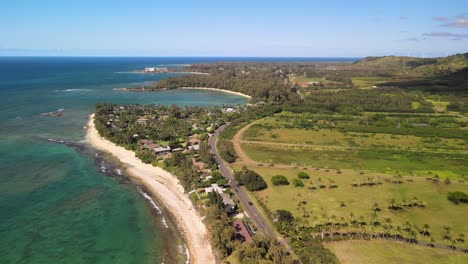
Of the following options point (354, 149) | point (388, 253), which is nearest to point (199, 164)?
point (388, 253)

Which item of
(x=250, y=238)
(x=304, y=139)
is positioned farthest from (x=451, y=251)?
(x=304, y=139)

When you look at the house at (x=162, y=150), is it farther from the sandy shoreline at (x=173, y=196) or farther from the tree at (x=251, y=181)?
the tree at (x=251, y=181)

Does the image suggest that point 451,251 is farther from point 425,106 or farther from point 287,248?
point 425,106

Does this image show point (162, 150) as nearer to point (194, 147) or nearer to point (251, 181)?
point (194, 147)

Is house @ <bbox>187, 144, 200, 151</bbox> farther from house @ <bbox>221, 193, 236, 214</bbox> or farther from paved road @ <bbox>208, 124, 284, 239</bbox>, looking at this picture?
house @ <bbox>221, 193, 236, 214</bbox>

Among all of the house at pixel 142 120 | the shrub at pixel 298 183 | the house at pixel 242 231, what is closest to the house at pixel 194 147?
the shrub at pixel 298 183
